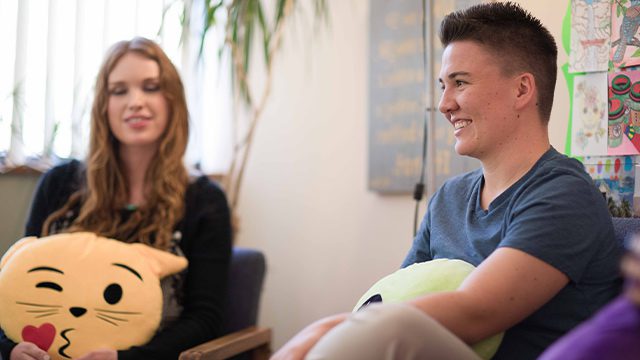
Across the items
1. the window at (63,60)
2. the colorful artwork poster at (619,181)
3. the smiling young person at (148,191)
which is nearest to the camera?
the colorful artwork poster at (619,181)

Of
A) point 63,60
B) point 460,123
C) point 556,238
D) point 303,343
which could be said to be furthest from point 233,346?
point 63,60

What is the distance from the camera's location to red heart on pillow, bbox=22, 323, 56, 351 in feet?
4.88

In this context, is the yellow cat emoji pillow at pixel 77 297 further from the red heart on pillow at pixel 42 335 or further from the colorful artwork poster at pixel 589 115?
the colorful artwork poster at pixel 589 115

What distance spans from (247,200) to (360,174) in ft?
1.86

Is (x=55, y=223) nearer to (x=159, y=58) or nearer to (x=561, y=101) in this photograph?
(x=159, y=58)

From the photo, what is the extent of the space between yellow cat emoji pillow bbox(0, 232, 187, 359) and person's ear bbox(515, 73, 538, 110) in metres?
0.90

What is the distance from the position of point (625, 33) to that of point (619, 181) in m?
0.30

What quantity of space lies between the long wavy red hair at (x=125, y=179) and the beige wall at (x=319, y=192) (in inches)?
32.6

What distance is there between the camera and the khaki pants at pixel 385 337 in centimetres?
85

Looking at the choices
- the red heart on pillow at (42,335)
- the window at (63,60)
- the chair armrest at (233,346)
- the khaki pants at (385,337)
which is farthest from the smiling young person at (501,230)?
the window at (63,60)

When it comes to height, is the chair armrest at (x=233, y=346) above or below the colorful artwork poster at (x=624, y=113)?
below

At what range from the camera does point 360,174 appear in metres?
2.56

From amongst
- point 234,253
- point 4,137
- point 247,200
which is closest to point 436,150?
point 234,253

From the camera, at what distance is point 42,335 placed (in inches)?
58.7
